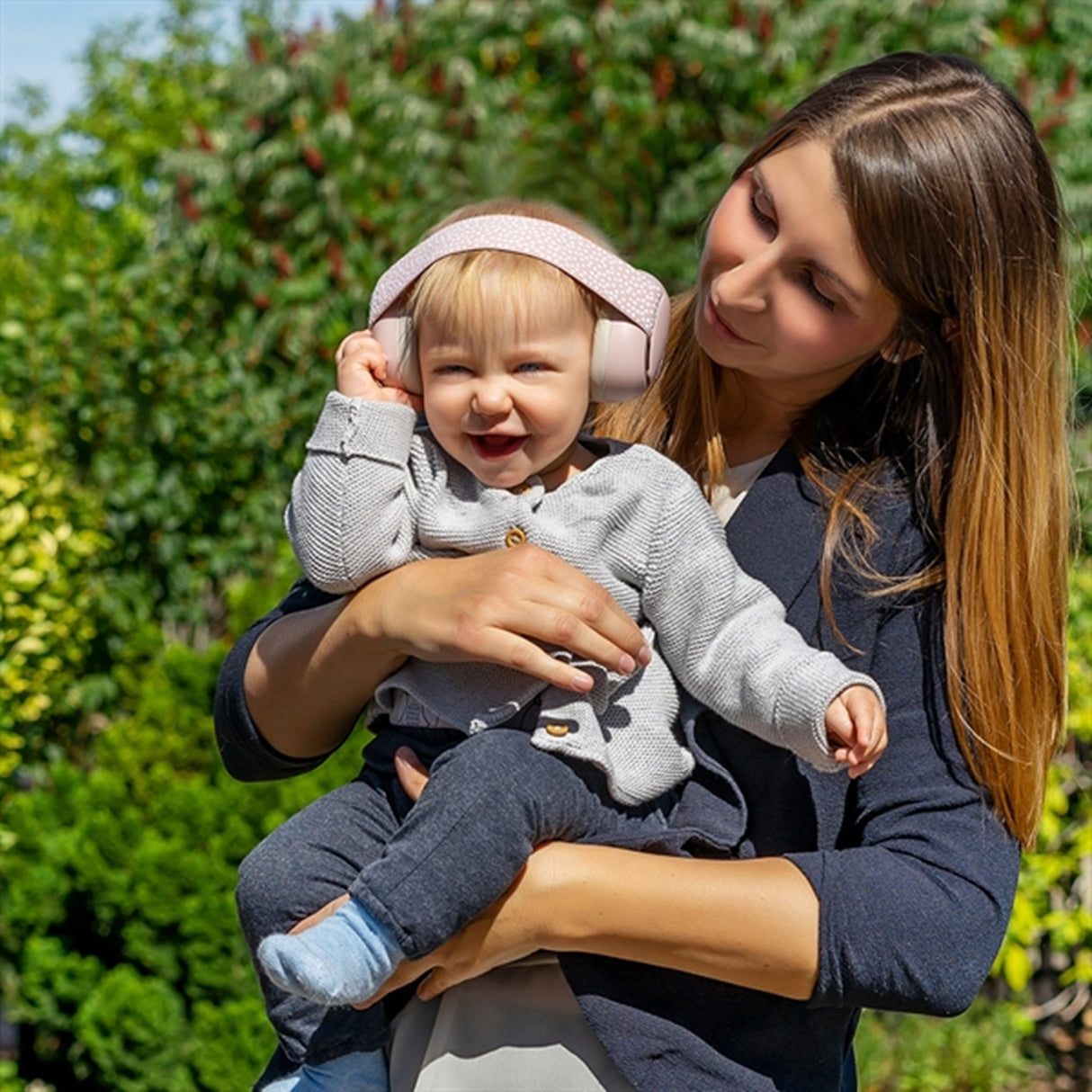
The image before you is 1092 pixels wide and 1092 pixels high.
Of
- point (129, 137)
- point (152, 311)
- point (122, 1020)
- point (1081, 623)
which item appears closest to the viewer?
point (122, 1020)

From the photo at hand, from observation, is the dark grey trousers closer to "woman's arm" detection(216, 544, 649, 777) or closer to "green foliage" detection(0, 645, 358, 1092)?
"woman's arm" detection(216, 544, 649, 777)

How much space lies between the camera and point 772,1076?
178 cm

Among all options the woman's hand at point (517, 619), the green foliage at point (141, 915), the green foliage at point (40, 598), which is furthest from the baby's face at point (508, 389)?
the green foliage at point (40, 598)

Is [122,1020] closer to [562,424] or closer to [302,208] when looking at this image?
[562,424]

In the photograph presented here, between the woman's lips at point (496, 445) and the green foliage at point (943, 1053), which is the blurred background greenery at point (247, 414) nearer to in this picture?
the green foliage at point (943, 1053)

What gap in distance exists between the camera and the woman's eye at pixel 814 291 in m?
1.84

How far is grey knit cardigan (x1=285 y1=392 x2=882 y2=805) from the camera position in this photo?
178 cm

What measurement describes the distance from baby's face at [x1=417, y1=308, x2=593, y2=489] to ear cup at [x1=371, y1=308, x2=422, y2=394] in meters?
0.02

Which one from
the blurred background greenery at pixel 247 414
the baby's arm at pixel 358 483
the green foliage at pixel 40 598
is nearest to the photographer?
the baby's arm at pixel 358 483

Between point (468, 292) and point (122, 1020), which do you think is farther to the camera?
point (122, 1020)

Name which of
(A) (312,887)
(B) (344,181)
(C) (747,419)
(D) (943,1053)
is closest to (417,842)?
(A) (312,887)

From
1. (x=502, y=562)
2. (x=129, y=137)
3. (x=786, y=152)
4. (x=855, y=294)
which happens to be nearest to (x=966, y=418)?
(x=855, y=294)

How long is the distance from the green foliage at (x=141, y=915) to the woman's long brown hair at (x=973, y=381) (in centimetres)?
237

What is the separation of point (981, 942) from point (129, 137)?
12.2 meters
